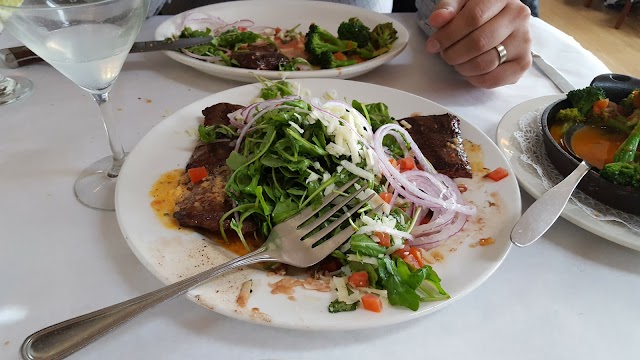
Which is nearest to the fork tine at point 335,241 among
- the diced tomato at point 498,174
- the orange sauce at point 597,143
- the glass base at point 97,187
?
the diced tomato at point 498,174

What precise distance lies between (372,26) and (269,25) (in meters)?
0.44

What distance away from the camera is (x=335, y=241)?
0.98 metres

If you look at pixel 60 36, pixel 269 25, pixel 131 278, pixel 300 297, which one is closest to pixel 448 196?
pixel 300 297

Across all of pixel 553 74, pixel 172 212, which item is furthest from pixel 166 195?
pixel 553 74

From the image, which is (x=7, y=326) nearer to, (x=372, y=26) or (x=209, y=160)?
(x=209, y=160)

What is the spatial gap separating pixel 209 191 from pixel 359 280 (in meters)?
0.42

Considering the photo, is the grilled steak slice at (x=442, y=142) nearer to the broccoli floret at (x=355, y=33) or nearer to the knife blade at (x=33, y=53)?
the broccoli floret at (x=355, y=33)

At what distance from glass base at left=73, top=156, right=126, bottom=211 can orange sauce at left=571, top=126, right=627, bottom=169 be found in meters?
1.19

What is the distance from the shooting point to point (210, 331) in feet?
2.94

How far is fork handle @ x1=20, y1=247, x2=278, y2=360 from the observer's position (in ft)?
2.51

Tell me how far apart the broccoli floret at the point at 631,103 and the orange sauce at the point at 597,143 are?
0.30ft

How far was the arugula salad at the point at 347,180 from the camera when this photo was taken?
0.96 m

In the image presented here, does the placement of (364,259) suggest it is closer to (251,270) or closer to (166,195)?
(251,270)

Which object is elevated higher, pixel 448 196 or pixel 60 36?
pixel 60 36
